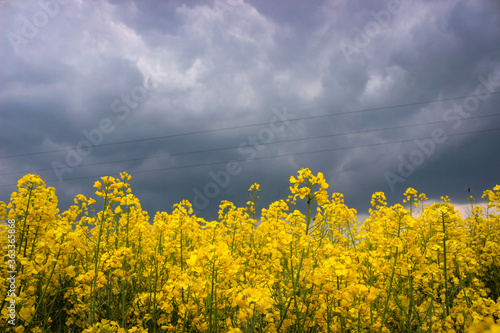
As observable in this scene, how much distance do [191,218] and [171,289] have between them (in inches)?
65.0

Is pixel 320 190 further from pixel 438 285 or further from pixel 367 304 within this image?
pixel 438 285

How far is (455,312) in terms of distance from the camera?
3033 millimetres

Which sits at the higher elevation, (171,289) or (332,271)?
(332,271)

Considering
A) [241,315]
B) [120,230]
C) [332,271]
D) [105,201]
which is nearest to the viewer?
[241,315]

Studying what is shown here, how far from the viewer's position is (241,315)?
6.37ft

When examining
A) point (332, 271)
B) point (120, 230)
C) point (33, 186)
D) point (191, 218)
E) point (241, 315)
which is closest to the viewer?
point (241, 315)

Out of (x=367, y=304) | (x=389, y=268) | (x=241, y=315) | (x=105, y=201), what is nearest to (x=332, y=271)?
(x=367, y=304)

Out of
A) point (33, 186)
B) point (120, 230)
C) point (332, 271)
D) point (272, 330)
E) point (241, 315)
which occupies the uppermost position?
point (33, 186)

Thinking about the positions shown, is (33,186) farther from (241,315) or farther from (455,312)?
(455,312)

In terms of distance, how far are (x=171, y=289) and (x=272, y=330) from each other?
1.07 m

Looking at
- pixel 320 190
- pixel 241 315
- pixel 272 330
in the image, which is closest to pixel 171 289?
pixel 272 330

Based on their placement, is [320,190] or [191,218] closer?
[320,190]

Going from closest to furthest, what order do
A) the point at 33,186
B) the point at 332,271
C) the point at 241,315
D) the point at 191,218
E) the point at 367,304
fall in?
the point at 241,315, the point at 367,304, the point at 332,271, the point at 33,186, the point at 191,218

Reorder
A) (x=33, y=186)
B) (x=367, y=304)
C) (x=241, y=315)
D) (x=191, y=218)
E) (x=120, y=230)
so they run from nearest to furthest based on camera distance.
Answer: (x=241, y=315), (x=367, y=304), (x=33, y=186), (x=191, y=218), (x=120, y=230)
